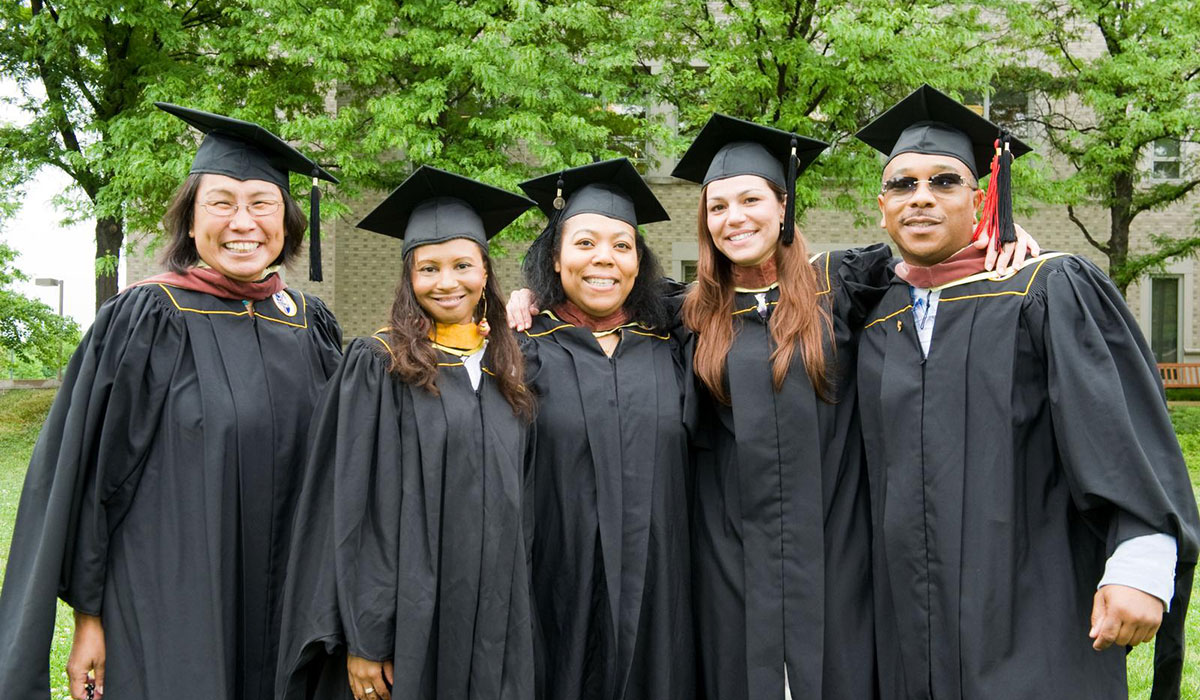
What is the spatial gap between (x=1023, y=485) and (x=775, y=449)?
2.34 feet

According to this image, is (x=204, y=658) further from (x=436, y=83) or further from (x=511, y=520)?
(x=436, y=83)

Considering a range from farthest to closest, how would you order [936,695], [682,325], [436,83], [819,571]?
1. [436,83]
2. [682,325]
3. [819,571]
4. [936,695]

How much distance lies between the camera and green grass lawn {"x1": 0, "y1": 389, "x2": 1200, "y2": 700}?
191 inches

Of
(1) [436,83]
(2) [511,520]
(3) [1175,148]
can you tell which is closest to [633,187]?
(2) [511,520]

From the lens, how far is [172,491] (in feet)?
9.23

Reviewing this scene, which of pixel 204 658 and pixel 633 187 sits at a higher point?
pixel 633 187

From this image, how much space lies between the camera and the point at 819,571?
2963 millimetres

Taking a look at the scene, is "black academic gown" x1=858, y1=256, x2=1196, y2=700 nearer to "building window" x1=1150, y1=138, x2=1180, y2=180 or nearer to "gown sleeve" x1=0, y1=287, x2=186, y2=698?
"gown sleeve" x1=0, y1=287, x2=186, y2=698

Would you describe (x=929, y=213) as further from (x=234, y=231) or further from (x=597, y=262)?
(x=234, y=231)

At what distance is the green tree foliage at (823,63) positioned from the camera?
10.3 meters

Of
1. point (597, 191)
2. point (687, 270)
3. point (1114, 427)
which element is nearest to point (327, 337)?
point (597, 191)

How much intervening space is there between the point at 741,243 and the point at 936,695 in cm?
150

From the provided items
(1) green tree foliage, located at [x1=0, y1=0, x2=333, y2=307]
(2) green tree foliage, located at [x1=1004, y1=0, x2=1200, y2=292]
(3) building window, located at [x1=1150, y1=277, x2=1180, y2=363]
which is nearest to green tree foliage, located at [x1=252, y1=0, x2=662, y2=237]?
(1) green tree foliage, located at [x1=0, y1=0, x2=333, y2=307]

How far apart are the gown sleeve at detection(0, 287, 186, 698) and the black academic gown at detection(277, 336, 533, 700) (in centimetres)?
51
